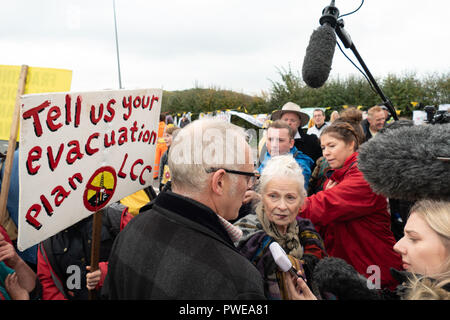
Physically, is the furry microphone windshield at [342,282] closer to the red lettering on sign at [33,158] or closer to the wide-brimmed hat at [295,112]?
the red lettering on sign at [33,158]

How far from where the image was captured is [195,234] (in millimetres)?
1043

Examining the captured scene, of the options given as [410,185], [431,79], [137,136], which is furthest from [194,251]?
[431,79]

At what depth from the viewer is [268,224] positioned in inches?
73.8

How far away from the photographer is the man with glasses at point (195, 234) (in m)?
0.97

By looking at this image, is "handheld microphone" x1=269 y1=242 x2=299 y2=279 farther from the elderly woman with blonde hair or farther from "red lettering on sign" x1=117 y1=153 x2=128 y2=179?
"red lettering on sign" x1=117 y1=153 x2=128 y2=179

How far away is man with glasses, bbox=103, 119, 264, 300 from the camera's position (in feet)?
3.17

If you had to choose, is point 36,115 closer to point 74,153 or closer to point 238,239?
point 74,153

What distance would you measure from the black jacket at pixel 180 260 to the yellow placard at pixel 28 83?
1399 millimetres

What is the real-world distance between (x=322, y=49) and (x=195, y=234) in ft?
3.07

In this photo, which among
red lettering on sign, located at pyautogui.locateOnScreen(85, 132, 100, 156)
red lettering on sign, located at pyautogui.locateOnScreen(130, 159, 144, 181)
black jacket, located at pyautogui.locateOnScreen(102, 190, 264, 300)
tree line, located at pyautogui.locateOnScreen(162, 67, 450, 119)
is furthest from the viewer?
tree line, located at pyautogui.locateOnScreen(162, 67, 450, 119)

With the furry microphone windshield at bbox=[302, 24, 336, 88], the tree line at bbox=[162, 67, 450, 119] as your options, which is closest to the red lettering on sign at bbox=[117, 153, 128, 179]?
the furry microphone windshield at bbox=[302, 24, 336, 88]

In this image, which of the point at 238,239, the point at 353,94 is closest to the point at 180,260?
the point at 238,239
